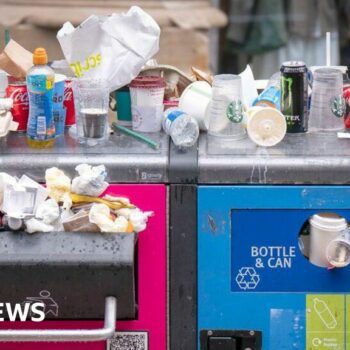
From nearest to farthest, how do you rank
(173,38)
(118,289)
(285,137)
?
(118,289) → (285,137) → (173,38)

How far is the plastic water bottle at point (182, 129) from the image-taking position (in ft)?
9.82

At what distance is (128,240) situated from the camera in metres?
2.79

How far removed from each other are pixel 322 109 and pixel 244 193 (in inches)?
18.3

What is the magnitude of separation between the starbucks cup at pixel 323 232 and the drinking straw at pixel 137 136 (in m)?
0.46

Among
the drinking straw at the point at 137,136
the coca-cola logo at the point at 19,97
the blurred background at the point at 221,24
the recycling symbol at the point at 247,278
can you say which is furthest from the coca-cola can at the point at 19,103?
the blurred background at the point at 221,24

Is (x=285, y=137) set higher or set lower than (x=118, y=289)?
higher

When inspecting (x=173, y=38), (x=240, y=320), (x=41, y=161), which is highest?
(x=173, y=38)

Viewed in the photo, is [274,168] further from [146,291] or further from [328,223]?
[146,291]

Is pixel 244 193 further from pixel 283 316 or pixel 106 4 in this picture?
pixel 106 4

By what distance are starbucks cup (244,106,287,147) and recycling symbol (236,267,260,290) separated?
13.5 inches

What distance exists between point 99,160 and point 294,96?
0.59 metres

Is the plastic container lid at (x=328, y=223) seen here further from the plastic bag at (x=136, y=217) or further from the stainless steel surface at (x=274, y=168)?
the plastic bag at (x=136, y=217)

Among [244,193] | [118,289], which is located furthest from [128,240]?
[244,193]

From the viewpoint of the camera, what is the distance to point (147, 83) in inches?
126
